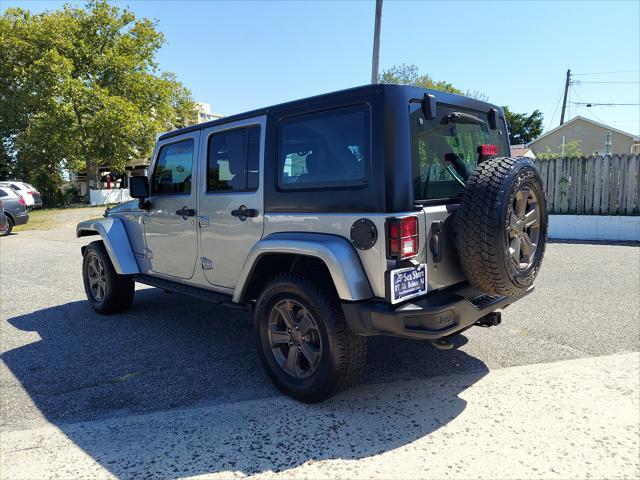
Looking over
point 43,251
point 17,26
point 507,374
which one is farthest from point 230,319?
point 17,26

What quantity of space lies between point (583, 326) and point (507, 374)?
5.54 ft

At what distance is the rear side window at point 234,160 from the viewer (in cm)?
366

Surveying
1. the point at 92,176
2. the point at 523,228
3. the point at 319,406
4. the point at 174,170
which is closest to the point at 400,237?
the point at 523,228

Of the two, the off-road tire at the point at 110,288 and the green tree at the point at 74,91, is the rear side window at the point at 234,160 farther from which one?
the green tree at the point at 74,91

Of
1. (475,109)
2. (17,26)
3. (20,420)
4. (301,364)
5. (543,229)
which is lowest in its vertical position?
(20,420)

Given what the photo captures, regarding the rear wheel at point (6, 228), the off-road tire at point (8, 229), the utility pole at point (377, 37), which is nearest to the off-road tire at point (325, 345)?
the utility pole at point (377, 37)

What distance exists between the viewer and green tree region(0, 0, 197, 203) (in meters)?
26.0

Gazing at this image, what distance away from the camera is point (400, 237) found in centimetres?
271

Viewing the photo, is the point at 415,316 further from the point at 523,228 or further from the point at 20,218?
the point at 20,218

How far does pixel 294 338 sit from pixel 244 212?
1.07m

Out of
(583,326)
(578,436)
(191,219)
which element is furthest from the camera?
(583,326)

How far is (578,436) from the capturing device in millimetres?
2748

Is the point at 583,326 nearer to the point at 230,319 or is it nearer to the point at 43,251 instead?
the point at 230,319

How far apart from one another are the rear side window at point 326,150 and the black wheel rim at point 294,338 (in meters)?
0.89
